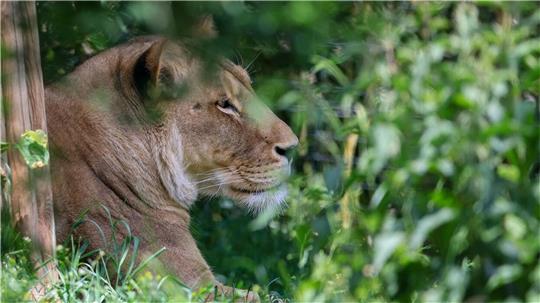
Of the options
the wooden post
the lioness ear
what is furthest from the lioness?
the wooden post

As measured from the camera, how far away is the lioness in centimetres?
400

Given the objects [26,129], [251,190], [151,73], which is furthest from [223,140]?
[26,129]

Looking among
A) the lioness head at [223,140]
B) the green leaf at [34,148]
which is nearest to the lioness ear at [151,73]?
the lioness head at [223,140]

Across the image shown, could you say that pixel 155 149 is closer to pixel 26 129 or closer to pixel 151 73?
pixel 151 73

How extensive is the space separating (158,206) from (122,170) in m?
0.23

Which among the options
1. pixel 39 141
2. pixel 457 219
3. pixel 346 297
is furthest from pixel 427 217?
pixel 39 141

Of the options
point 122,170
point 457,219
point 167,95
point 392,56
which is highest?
point 457,219

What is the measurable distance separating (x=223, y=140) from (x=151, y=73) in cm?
44

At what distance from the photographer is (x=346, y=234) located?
2803 mm

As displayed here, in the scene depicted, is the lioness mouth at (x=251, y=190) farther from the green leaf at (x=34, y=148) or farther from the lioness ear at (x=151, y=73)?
the green leaf at (x=34, y=148)

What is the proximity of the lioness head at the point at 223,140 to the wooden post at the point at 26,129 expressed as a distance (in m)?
0.70

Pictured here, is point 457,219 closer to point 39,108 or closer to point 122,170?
point 39,108

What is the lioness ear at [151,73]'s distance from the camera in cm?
412

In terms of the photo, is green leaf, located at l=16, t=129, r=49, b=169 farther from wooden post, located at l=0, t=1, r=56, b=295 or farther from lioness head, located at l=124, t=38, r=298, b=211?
lioness head, located at l=124, t=38, r=298, b=211
